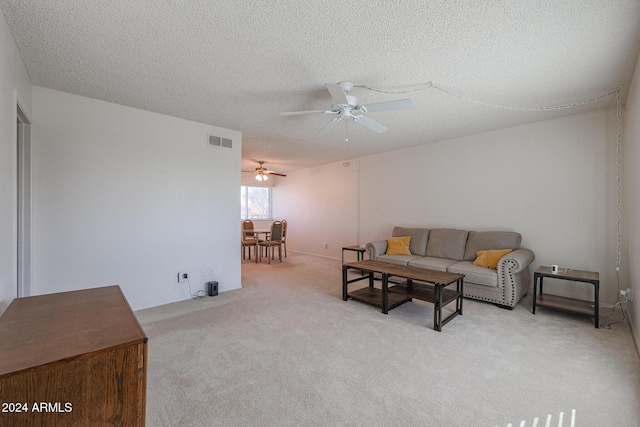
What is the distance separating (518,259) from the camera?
131 inches

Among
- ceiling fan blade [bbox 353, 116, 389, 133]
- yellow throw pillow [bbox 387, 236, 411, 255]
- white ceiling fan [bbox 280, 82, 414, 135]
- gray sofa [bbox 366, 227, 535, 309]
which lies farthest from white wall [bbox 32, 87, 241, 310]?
gray sofa [bbox 366, 227, 535, 309]

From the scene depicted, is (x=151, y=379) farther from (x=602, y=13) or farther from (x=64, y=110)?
(x=602, y=13)

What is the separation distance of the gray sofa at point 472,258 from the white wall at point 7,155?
414 cm

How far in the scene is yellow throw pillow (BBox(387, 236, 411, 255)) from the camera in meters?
4.74

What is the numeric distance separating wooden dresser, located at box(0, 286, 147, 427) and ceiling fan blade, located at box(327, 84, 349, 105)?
7.13 feet

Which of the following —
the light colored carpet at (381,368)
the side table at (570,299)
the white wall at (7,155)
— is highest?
the white wall at (7,155)

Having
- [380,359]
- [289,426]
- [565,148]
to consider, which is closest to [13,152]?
[289,426]

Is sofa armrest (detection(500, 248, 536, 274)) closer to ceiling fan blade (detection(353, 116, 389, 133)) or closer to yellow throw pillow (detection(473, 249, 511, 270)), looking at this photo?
yellow throw pillow (detection(473, 249, 511, 270))

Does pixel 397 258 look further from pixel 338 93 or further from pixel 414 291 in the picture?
pixel 338 93

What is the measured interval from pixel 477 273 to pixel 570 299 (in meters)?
1.04

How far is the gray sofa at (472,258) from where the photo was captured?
3359 millimetres

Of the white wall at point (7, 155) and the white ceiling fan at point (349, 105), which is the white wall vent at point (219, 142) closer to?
the white ceiling fan at point (349, 105)

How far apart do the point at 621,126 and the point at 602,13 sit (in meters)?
2.30

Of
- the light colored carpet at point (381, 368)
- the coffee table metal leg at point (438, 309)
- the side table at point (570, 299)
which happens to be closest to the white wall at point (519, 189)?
the side table at point (570, 299)
